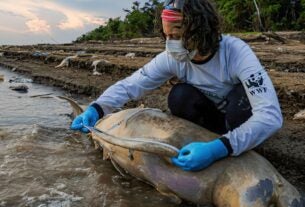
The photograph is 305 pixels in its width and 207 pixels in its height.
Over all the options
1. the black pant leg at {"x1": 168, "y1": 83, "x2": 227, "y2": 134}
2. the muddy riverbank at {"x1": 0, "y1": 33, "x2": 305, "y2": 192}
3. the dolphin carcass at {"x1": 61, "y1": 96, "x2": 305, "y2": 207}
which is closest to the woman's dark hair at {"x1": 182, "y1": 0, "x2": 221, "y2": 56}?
the black pant leg at {"x1": 168, "y1": 83, "x2": 227, "y2": 134}

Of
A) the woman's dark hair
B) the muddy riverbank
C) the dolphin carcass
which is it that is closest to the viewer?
the dolphin carcass

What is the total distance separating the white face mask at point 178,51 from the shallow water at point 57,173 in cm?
96

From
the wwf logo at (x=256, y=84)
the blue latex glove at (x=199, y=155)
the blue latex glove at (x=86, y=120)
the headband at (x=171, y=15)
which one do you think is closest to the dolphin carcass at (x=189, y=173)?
the blue latex glove at (x=199, y=155)

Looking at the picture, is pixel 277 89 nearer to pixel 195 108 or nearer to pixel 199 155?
pixel 195 108

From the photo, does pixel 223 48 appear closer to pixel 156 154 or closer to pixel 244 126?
pixel 244 126

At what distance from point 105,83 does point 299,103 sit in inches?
143

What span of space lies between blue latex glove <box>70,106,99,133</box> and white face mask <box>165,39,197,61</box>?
841mm

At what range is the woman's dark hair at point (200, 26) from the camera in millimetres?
2914

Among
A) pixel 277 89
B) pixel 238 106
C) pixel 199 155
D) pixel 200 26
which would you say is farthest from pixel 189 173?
pixel 277 89

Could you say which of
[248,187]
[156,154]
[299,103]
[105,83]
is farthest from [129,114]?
[105,83]

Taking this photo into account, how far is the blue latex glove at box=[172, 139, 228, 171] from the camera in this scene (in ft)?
8.71

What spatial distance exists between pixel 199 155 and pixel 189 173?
9.0 inches

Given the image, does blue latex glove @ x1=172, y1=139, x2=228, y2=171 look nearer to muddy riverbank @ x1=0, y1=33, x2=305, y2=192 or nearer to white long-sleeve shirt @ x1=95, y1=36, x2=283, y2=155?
white long-sleeve shirt @ x1=95, y1=36, x2=283, y2=155

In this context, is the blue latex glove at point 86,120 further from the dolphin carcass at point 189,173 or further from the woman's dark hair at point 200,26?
the woman's dark hair at point 200,26
